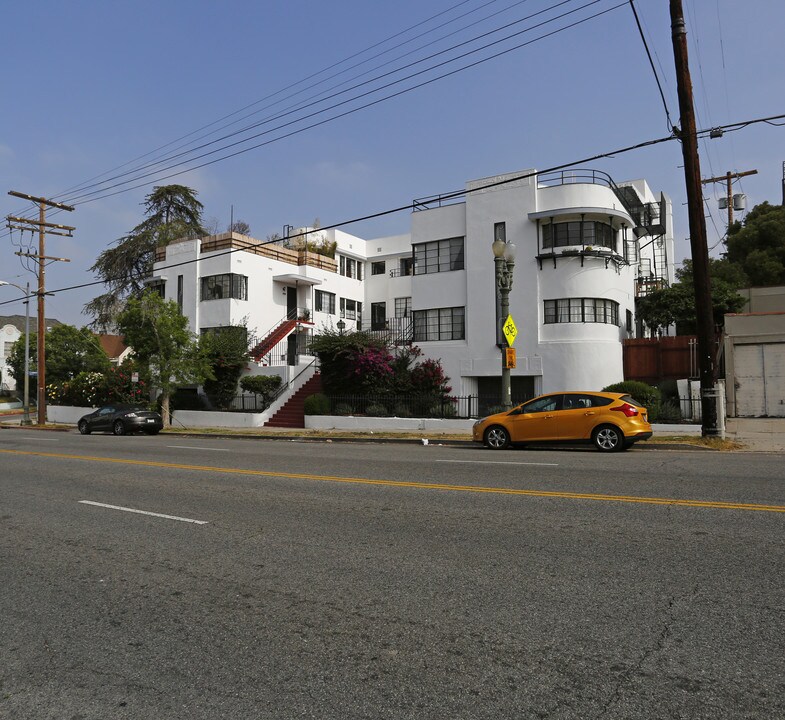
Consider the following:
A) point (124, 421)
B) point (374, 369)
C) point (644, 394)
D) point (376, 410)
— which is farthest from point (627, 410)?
point (124, 421)

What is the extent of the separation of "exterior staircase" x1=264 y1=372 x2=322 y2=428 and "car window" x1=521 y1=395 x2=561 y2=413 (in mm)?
13257

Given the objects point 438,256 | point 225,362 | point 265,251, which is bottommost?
point 225,362

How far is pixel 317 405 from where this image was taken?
26516mm

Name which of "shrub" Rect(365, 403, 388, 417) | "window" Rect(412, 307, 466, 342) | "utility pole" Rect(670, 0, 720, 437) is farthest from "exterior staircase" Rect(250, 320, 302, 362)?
"utility pole" Rect(670, 0, 720, 437)

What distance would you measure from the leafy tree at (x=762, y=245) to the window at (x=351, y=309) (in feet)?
76.1

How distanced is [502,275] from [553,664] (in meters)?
15.3

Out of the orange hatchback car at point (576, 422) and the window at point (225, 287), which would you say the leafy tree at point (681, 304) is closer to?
the orange hatchback car at point (576, 422)

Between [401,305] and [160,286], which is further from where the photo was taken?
[401,305]

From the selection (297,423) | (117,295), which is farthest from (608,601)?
(117,295)

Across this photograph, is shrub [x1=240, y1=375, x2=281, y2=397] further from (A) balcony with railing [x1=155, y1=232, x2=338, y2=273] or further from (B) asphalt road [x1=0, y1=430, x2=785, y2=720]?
(B) asphalt road [x1=0, y1=430, x2=785, y2=720]

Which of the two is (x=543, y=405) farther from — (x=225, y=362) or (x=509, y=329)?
(x=225, y=362)

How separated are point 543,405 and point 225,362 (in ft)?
63.0

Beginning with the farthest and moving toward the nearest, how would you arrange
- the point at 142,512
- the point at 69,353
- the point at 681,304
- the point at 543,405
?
the point at 69,353, the point at 681,304, the point at 543,405, the point at 142,512

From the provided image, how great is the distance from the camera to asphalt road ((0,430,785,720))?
11.2ft
